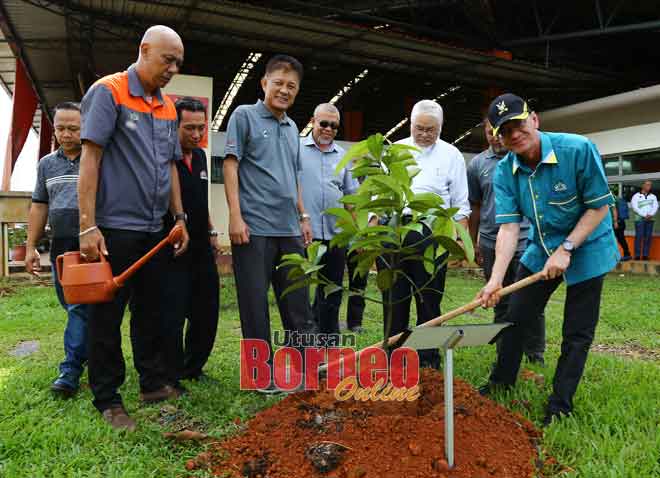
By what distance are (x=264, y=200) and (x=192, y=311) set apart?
822 millimetres

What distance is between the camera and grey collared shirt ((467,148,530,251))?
3.68m

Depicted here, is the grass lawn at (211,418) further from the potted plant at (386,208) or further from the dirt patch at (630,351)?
the potted plant at (386,208)

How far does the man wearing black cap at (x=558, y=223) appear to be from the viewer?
2410mm

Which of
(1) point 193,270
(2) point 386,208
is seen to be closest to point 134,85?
(1) point 193,270

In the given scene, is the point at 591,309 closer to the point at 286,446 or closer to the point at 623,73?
the point at 286,446


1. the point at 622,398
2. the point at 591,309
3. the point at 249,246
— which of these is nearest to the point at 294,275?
the point at 249,246

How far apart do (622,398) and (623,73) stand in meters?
15.3

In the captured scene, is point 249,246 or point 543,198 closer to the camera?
point 543,198

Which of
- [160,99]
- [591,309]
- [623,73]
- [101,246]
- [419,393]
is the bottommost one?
[419,393]

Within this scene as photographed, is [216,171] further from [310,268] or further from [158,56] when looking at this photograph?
[310,268]

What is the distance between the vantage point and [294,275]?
8.18 feet

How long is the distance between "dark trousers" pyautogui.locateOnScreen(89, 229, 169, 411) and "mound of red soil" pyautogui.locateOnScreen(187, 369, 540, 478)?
63cm

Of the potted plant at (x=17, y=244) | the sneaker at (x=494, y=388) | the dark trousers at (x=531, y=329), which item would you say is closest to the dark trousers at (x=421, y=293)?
the sneaker at (x=494, y=388)

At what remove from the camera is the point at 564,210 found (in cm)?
252
